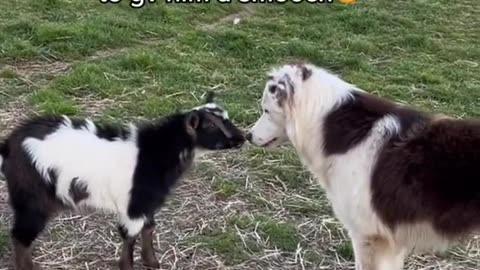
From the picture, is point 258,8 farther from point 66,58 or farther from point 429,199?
point 429,199

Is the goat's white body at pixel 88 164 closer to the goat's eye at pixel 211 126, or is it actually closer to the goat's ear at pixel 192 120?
the goat's ear at pixel 192 120

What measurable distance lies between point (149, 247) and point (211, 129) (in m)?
0.74

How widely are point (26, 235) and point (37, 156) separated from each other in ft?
1.37

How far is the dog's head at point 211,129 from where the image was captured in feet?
14.8

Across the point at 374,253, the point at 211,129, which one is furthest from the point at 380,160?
the point at 211,129

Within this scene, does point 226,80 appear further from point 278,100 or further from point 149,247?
point 278,100

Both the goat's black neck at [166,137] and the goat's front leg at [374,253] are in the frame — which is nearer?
the goat's front leg at [374,253]

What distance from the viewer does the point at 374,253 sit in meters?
4.12

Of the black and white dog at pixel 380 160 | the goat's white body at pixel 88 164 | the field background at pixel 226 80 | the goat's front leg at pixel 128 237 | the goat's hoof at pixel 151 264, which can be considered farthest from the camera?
the field background at pixel 226 80

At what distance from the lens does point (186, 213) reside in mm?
5094

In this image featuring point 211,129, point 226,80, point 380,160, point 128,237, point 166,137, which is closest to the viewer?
point 380,160

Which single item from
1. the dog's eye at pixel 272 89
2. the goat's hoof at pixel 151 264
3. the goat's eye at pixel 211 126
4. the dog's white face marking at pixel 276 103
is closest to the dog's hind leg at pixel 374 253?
the dog's white face marking at pixel 276 103

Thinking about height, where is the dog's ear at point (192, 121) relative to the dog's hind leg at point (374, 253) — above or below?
above

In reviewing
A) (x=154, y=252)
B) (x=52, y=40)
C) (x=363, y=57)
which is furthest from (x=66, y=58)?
(x=154, y=252)
